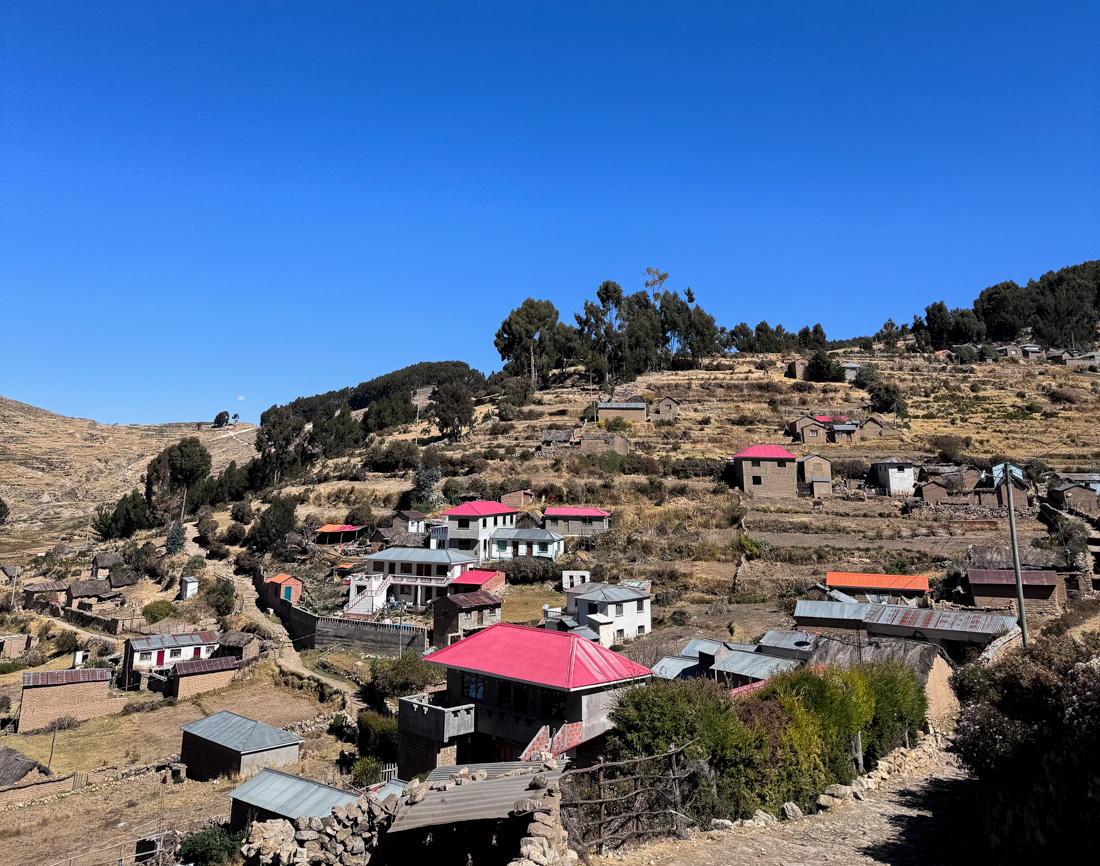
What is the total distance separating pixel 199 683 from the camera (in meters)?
32.1

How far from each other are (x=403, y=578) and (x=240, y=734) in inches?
642

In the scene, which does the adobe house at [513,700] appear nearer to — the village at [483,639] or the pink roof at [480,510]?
the village at [483,639]

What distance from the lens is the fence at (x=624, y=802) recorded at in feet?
29.4

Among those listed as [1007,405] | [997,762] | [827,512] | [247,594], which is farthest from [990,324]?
[997,762]

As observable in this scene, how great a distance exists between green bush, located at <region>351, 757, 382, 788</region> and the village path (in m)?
13.6

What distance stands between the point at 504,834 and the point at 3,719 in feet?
105

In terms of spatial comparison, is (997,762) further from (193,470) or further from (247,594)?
(193,470)

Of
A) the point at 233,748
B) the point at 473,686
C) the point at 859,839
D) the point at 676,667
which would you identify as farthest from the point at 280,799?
the point at 859,839

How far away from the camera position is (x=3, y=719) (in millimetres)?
29141

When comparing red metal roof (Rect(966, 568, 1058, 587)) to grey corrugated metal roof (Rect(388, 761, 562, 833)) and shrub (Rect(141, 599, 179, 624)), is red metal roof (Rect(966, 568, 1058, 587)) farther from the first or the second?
shrub (Rect(141, 599, 179, 624))

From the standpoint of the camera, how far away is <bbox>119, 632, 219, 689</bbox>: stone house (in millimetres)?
33750

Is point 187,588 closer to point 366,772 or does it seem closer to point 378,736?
point 378,736

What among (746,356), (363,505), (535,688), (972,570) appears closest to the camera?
(535,688)

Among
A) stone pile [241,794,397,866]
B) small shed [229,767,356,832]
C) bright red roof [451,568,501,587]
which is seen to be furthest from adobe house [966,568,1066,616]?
stone pile [241,794,397,866]
